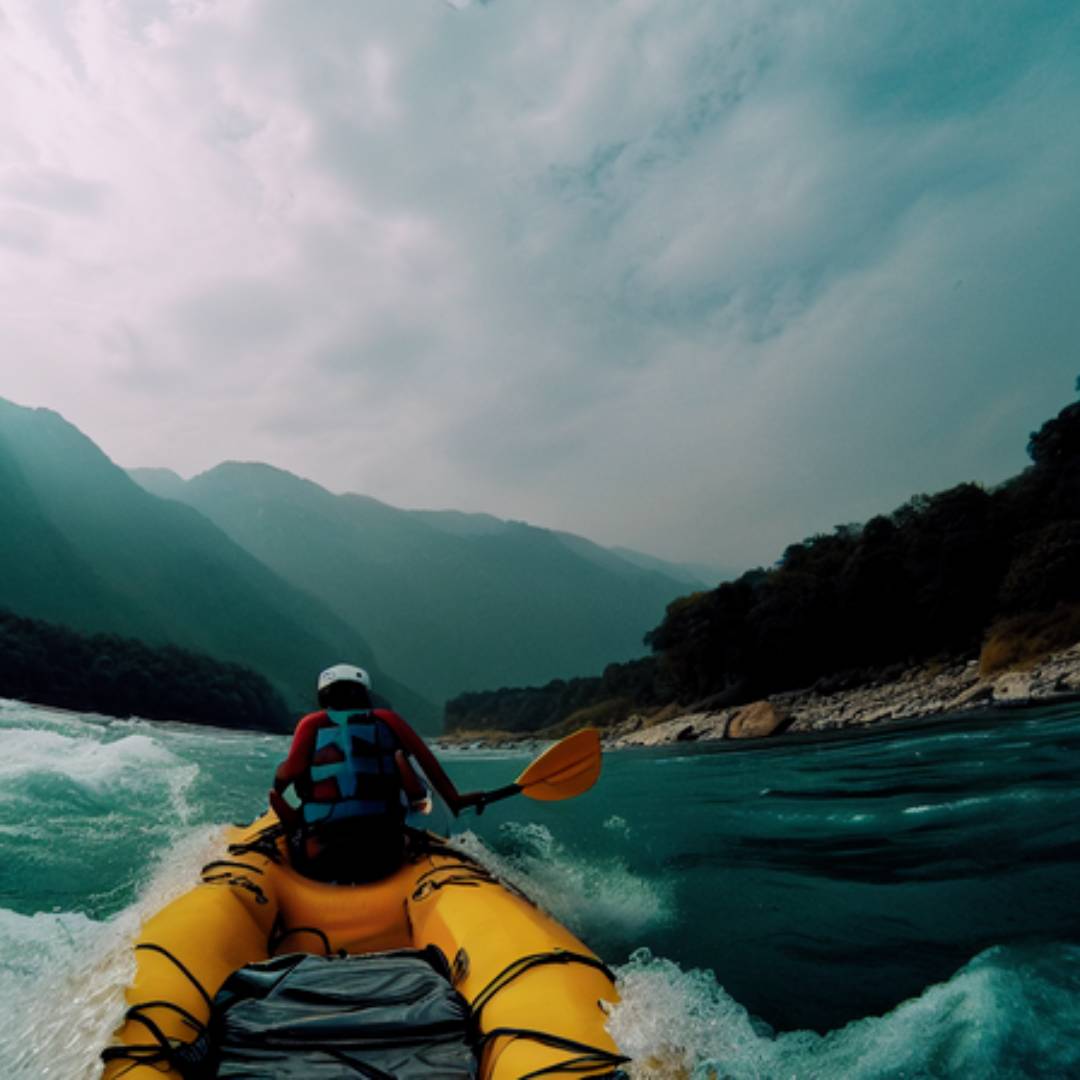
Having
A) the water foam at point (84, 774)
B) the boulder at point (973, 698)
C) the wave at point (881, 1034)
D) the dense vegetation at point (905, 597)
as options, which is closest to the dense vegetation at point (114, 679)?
the dense vegetation at point (905, 597)

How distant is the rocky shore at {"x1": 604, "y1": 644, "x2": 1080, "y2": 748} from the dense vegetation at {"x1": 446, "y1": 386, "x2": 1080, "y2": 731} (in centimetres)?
205

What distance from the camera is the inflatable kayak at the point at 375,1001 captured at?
218cm

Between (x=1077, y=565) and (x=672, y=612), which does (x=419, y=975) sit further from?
(x=672, y=612)

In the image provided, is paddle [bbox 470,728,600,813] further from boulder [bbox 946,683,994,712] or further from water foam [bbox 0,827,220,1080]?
boulder [bbox 946,683,994,712]

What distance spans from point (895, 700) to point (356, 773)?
27783mm

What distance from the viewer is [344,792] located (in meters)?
4.22

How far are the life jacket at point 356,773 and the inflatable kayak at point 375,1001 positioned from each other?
653mm

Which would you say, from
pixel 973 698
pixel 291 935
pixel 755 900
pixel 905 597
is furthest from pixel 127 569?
pixel 755 900

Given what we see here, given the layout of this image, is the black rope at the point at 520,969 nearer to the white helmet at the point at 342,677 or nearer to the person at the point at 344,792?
the person at the point at 344,792

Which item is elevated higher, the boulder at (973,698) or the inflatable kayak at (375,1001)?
the inflatable kayak at (375,1001)

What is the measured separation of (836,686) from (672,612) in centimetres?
1310

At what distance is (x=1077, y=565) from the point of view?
93.2 ft

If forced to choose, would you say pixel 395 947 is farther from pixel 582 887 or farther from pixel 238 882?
pixel 582 887

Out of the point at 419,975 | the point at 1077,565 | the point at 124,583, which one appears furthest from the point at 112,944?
the point at 124,583
